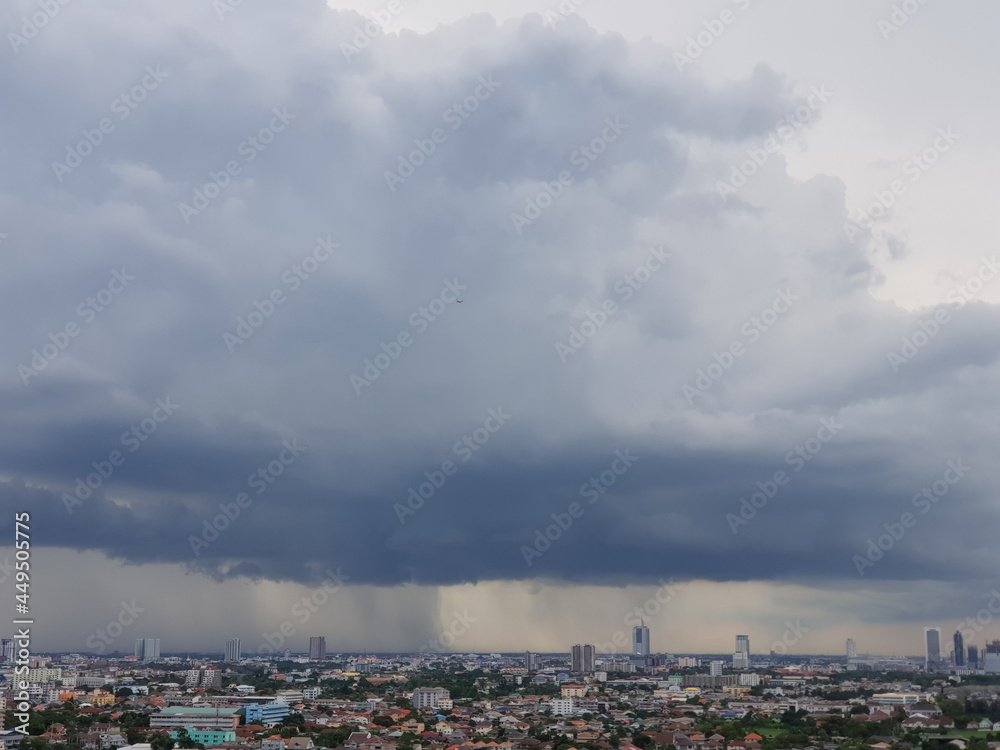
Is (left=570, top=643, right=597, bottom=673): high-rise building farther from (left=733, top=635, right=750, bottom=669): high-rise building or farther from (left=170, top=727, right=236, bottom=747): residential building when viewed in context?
(left=170, top=727, right=236, bottom=747): residential building

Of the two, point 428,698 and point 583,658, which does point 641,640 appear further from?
point 428,698

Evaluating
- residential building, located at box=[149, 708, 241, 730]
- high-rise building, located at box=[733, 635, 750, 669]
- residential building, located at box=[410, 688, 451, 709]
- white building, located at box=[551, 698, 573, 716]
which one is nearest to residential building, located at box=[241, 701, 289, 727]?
residential building, located at box=[149, 708, 241, 730]

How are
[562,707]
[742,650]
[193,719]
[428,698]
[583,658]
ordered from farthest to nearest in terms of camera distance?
[742,650] → [583,658] → [428,698] → [562,707] → [193,719]

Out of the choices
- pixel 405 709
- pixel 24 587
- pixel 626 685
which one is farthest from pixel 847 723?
pixel 626 685

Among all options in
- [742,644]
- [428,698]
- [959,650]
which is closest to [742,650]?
[742,644]

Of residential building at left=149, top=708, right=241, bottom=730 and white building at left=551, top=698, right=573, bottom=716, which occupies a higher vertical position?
residential building at left=149, top=708, right=241, bottom=730

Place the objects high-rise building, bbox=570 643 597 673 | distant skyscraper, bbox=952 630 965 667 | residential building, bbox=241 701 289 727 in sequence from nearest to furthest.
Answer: residential building, bbox=241 701 289 727 → distant skyscraper, bbox=952 630 965 667 → high-rise building, bbox=570 643 597 673
